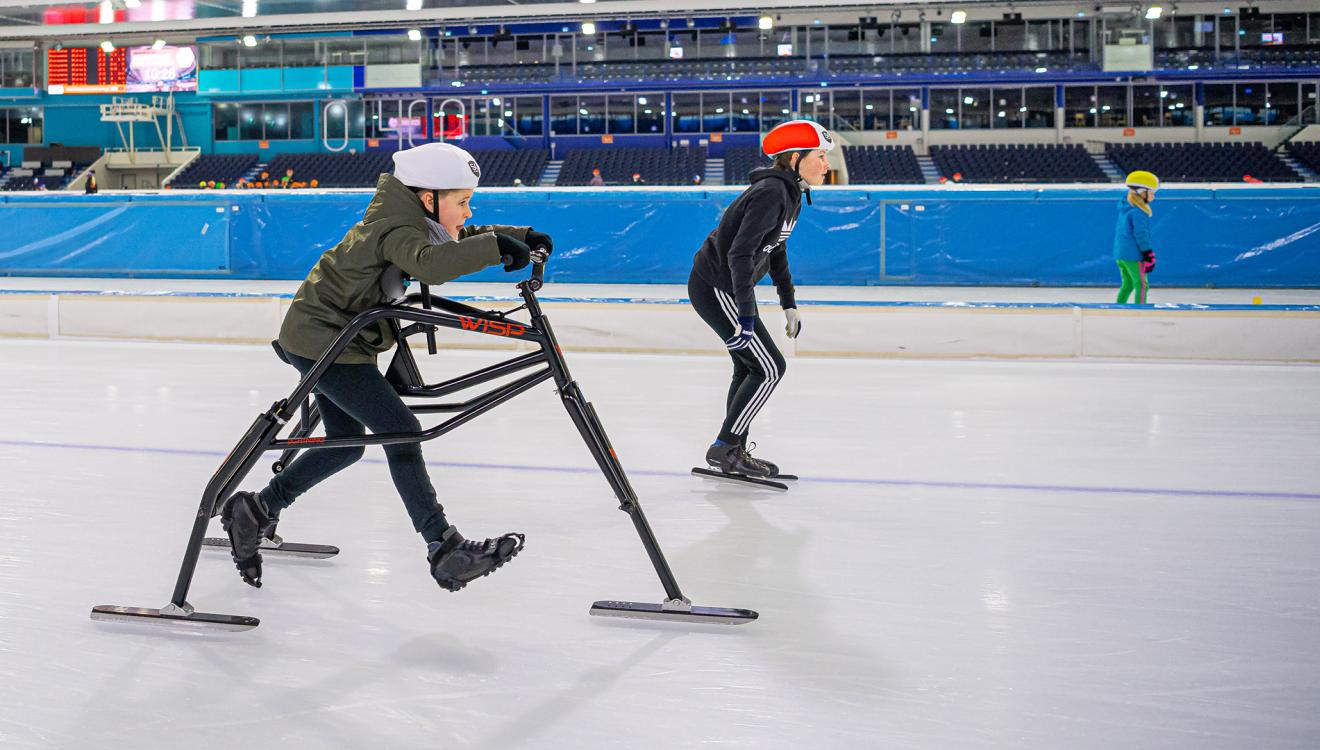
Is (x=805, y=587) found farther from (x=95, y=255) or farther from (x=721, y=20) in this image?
(x=721, y=20)

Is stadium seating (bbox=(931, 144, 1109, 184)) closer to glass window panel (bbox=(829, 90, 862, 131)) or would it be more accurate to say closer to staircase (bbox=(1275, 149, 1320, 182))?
glass window panel (bbox=(829, 90, 862, 131))

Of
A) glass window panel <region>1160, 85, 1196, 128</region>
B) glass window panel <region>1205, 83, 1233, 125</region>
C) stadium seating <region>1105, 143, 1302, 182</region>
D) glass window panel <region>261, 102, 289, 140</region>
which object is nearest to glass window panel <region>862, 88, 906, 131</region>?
stadium seating <region>1105, 143, 1302, 182</region>

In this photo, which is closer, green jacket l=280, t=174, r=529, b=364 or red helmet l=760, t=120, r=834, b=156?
green jacket l=280, t=174, r=529, b=364

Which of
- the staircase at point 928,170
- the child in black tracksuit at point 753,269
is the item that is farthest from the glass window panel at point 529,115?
the child in black tracksuit at point 753,269

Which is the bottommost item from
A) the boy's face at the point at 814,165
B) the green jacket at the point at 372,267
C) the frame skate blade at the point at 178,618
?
the frame skate blade at the point at 178,618

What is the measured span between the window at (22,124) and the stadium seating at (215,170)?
8.19 meters

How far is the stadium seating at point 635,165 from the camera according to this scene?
3831 centimetres

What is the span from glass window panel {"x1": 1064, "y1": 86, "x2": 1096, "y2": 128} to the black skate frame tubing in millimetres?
40194

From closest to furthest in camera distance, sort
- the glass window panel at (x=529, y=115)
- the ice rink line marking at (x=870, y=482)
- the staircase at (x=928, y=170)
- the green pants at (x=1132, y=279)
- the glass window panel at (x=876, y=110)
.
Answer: the ice rink line marking at (x=870, y=482)
the green pants at (x=1132, y=279)
the staircase at (x=928, y=170)
the glass window panel at (x=876, y=110)
the glass window panel at (x=529, y=115)

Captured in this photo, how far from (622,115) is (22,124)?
79.6ft

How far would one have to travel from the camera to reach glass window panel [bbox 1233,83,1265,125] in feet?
129

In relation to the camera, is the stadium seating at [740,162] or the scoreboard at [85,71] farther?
the scoreboard at [85,71]

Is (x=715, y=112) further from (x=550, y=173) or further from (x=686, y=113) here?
(x=550, y=173)

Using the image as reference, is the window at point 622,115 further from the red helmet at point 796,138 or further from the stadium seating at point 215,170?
the red helmet at point 796,138
